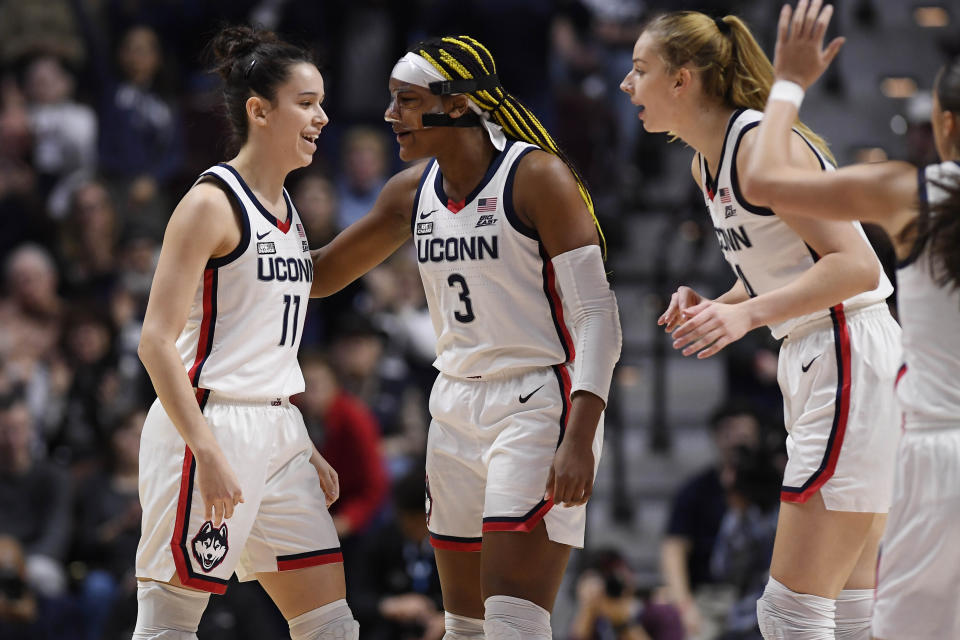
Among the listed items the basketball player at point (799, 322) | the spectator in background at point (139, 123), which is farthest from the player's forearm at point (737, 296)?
the spectator in background at point (139, 123)

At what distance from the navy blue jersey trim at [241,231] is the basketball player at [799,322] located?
51.1 inches

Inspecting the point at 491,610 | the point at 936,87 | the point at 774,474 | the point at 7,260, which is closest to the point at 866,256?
the point at 936,87

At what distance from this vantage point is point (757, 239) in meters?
4.11

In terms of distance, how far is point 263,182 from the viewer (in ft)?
13.8

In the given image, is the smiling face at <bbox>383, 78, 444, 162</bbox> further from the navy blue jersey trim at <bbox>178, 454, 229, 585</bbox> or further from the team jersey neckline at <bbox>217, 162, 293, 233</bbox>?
the navy blue jersey trim at <bbox>178, 454, 229, 585</bbox>

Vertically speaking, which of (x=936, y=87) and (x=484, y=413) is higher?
(x=936, y=87)

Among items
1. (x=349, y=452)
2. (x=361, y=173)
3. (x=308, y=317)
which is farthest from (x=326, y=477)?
(x=361, y=173)

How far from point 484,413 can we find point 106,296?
5745 millimetres

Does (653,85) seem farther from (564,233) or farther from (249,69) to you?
(249,69)

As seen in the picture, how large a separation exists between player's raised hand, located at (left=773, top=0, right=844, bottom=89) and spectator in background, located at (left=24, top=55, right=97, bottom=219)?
7.46 meters

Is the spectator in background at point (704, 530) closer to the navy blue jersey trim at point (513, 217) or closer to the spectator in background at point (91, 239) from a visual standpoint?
the navy blue jersey trim at point (513, 217)

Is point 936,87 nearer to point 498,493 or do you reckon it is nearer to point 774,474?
point 498,493

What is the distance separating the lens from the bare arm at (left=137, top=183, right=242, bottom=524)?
382 centimetres

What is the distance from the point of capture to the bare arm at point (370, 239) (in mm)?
4508
